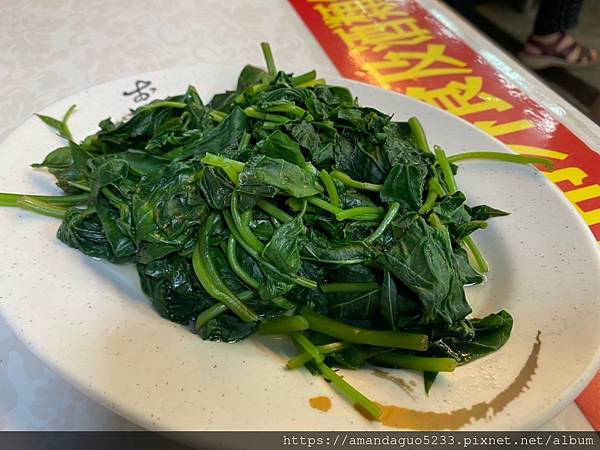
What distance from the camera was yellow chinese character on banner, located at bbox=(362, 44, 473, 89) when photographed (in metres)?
1.96

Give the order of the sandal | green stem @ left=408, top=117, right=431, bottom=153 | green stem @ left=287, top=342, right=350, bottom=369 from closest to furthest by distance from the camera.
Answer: green stem @ left=287, top=342, right=350, bottom=369, green stem @ left=408, top=117, right=431, bottom=153, the sandal

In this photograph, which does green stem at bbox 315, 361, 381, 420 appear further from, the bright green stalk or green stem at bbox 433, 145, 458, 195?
green stem at bbox 433, 145, 458, 195

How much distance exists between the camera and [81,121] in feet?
4.51

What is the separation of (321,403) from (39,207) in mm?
688

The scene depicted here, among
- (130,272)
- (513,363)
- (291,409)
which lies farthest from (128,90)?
(513,363)

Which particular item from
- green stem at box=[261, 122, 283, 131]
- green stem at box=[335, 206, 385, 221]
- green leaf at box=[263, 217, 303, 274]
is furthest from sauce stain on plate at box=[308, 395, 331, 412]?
green stem at box=[261, 122, 283, 131]

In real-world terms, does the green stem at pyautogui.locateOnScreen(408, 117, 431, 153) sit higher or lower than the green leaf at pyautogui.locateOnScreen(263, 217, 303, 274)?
higher

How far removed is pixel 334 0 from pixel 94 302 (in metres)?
1.88

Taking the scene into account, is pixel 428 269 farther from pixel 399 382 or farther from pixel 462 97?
pixel 462 97

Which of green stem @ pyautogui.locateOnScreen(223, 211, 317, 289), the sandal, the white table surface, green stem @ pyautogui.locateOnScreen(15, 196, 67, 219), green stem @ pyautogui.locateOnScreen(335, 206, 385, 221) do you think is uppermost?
green stem @ pyautogui.locateOnScreen(335, 206, 385, 221)

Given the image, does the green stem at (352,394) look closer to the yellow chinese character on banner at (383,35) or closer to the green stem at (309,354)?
the green stem at (309,354)

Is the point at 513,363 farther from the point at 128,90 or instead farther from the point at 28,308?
the point at 128,90

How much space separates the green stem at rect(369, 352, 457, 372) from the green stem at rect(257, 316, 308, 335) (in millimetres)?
136

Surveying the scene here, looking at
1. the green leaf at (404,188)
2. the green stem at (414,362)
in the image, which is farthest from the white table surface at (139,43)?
the green stem at (414,362)
